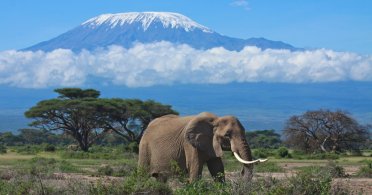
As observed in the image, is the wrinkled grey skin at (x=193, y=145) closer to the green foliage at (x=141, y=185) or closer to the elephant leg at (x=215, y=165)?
the elephant leg at (x=215, y=165)

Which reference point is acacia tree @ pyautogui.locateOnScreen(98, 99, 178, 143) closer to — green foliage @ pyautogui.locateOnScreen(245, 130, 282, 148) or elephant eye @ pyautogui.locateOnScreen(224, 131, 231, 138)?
green foliage @ pyautogui.locateOnScreen(245, 130, 282, 148)

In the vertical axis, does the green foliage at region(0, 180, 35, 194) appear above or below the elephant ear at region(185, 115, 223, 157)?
below

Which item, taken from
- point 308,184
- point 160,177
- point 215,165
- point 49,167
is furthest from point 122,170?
point 308,184

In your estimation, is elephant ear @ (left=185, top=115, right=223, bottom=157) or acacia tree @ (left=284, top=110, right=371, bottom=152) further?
acacia tree @ (left=284, top=110, right=371, bottom=152)

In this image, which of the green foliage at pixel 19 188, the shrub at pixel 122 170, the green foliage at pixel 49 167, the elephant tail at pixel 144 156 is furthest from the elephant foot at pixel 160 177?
the shrub at pixel 122 170

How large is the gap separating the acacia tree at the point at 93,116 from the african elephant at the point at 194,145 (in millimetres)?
36726

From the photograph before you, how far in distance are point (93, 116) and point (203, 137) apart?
39548 mm

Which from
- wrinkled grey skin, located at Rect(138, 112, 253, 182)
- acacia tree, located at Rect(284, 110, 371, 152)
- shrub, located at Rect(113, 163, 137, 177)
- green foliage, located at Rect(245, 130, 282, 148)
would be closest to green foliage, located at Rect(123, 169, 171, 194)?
wrinkled grey skin, located at Rect(138, 112, 253, 182)

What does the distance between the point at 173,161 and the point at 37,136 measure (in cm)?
7450

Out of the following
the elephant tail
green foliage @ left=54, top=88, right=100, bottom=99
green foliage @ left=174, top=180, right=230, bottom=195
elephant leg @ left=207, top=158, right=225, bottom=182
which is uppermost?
green foliage @ left=54, top=88, right=100, bottom=99

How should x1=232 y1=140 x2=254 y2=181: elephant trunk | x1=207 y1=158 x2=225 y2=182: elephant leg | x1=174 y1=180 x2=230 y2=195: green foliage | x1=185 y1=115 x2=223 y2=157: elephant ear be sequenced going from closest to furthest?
x1=174 y1=180 x2=230 y2=195: green foliage, x1=232 y1=140 x2=254 y2=181: elephant trunk, x1=185 y1=115 x2=223 y2=157: elephant ear, x1=207 y1=158 x2=225 y2=182: elephant leg

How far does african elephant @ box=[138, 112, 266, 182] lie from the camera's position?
12920 mm

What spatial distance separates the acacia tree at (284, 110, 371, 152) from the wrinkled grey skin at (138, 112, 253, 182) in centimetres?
3555

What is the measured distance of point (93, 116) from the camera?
171ft
